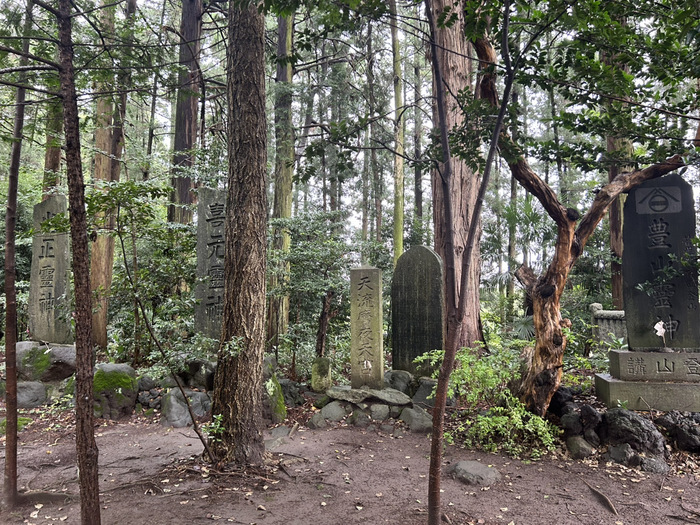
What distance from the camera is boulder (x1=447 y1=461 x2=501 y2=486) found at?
3.79m

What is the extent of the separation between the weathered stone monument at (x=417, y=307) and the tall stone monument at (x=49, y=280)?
5.20 m

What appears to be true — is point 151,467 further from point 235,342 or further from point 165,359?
point 235,342

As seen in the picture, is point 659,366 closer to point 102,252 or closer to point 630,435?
point 630,435

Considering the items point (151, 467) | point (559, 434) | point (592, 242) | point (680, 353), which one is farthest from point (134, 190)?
point (592, 242)

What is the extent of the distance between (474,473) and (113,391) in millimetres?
4755

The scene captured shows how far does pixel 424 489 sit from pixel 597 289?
762cm

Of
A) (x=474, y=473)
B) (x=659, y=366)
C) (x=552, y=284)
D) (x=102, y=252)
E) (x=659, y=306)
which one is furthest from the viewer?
(x=102, y=252)

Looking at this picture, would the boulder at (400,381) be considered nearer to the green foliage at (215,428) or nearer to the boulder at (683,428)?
the boulder at (683,428)

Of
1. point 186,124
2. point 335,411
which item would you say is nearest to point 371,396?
point 335,411

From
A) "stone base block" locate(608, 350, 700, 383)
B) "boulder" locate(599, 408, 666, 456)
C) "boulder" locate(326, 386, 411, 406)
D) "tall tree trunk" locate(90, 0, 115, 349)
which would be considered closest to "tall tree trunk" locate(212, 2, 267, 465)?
"boulder" locate(326, 386, 411, 406)

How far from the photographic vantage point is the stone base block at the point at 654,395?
4.72m

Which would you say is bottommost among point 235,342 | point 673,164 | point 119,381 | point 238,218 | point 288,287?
point 119,381

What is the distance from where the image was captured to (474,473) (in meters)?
3.86

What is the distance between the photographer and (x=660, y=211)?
507 centimetres
